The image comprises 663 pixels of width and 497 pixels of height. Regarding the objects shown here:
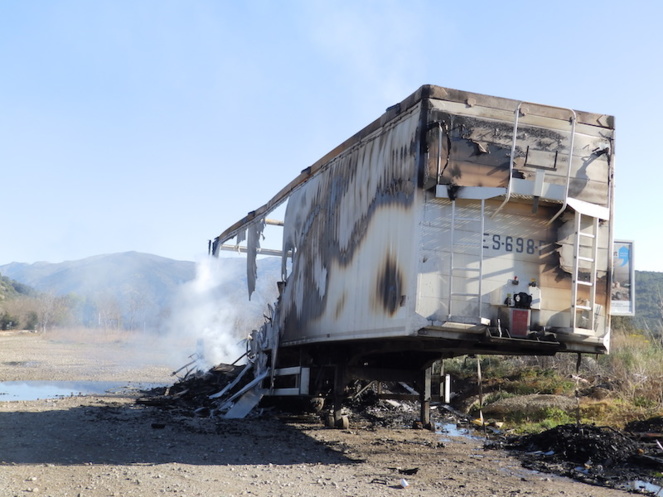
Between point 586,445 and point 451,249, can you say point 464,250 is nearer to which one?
point 451,249

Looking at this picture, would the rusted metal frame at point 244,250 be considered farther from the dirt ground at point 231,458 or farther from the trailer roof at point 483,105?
the trailer roof at point 483,105

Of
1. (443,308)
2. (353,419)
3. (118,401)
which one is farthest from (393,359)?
(118,401)

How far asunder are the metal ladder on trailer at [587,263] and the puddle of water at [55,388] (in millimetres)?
12394

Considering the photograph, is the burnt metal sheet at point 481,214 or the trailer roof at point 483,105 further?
the trailer roof at point 483,105

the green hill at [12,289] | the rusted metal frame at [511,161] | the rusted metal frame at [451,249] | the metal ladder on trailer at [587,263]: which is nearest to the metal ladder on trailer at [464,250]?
the rusted metal frame at [451,249]

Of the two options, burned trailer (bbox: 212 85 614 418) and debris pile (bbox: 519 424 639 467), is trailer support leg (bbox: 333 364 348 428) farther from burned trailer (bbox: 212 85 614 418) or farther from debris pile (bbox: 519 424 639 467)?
debris pile (bbox: 519 424 639 467)

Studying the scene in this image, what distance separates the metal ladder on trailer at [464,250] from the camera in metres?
7.70

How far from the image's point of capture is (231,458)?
8.41 metres

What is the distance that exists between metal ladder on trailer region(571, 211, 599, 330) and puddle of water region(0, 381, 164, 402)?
40.7ft

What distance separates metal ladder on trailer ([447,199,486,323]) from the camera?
7695mm

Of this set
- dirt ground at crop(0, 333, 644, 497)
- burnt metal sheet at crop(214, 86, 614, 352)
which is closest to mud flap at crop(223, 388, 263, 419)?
dirt ground at crop(0, 333, 644, 497)

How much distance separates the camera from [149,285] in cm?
19538

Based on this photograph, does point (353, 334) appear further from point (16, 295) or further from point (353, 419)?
point (16, 295)

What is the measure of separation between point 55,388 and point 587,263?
15.9m
